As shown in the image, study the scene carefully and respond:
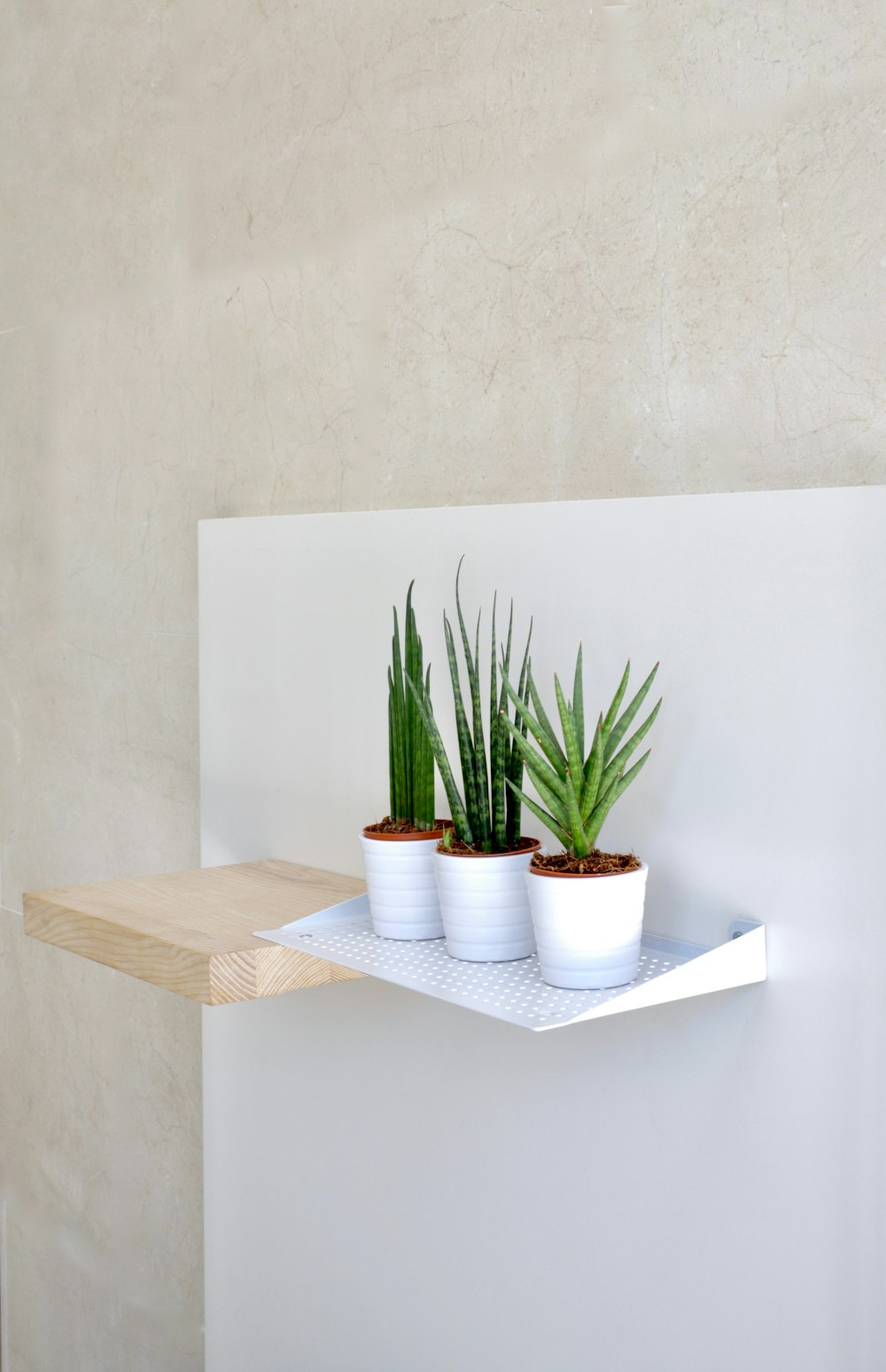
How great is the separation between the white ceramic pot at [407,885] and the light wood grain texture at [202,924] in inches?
1.8

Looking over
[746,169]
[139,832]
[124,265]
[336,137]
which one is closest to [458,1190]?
[139,832]

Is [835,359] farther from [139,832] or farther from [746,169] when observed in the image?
[139,832]

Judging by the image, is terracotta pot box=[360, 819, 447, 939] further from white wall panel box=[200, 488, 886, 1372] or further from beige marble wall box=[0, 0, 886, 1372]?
beige marble wall box=[0, 0, 886, 1372]

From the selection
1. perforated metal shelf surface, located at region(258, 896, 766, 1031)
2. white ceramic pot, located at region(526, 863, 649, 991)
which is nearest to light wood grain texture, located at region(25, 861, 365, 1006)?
perforated metal shelf surface, located at region(258, 896, 766, 1031)

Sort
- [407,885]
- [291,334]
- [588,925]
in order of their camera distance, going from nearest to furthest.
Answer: [588,925] < [407,885] < [291,334]

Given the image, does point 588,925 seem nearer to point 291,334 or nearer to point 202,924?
point 202,924

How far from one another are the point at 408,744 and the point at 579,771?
0.18m

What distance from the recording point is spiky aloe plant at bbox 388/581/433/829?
83 cm

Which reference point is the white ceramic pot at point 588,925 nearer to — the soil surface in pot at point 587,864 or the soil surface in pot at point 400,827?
the soil surface in pot at point 587,864

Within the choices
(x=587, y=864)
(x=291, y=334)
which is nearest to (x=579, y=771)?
(x=587, y=864)

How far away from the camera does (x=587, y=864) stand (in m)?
0.68

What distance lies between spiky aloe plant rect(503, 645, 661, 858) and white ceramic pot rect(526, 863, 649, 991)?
3cm

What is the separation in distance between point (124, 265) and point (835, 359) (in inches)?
31.3

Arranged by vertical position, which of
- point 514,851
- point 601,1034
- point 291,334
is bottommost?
point 601,1034
